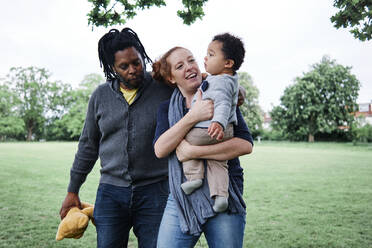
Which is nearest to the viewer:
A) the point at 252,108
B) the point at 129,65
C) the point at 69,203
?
the point at 129,65

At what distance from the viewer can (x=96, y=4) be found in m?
4.11

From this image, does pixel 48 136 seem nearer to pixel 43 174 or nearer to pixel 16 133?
pixel 16 133

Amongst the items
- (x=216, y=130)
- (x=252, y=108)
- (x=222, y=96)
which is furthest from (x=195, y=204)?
(x=252, y=108)

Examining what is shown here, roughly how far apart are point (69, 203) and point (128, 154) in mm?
758

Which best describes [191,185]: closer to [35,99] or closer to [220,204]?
[220,204]

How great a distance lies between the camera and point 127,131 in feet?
8.27

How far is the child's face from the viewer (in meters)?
2.08

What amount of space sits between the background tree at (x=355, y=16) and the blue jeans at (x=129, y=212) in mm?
2762

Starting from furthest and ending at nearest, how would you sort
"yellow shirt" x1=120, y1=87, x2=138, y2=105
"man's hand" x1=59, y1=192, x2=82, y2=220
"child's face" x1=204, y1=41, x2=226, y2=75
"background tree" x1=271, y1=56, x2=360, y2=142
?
"background tree" x1=271, y1=56, x2=360, y2=142, "man's hand" x1=59, y1=192, x2=82, y2=220, "yellow shirt" x1=120, y1=87, x2=138, y2=105, "child's face" x1=204, y1=41, x2=226, y2=75

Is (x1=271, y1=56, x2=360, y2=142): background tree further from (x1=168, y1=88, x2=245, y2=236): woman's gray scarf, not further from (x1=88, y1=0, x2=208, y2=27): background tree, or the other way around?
→ (x1=168, y1=88, x2=245, y2=236): woman's gray scarf

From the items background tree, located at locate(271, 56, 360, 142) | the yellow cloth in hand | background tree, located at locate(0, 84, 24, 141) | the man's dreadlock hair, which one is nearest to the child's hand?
the man's dreadlock hair

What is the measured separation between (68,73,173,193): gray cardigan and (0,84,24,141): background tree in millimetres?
57569

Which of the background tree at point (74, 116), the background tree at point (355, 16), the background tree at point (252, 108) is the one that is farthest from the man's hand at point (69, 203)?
the background tree at point (74, 116)

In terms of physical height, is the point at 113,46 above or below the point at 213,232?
above
